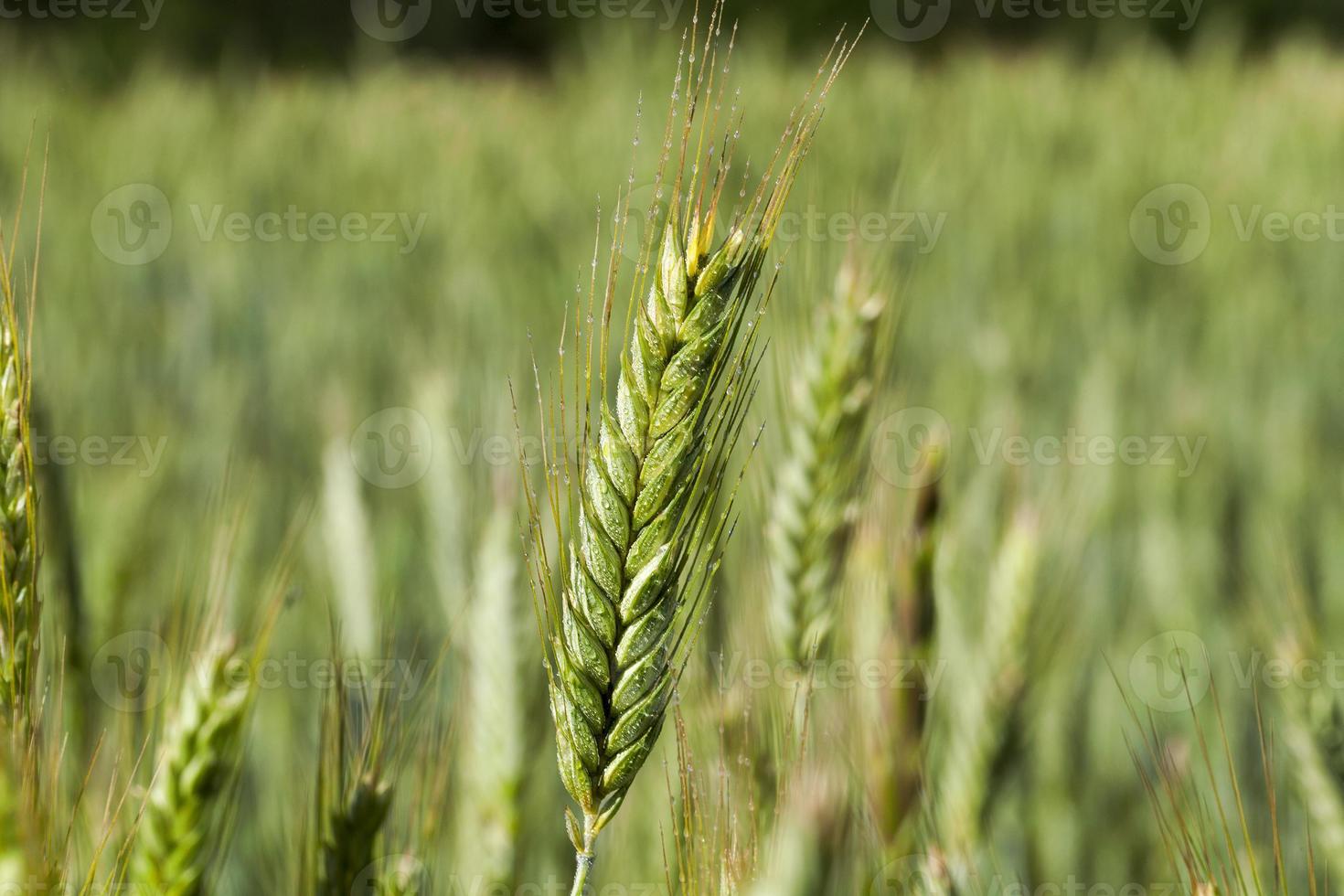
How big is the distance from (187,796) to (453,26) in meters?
6.95

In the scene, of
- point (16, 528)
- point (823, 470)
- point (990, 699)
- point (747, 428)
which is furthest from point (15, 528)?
point (747, 428)

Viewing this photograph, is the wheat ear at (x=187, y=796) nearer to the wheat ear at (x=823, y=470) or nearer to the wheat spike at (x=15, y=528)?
the wheat spike at (x=15, y=528)

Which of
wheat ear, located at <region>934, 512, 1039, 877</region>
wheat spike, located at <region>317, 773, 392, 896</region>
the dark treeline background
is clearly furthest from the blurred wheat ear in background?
the dark treeline background

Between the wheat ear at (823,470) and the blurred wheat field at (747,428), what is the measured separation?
0.09 feet

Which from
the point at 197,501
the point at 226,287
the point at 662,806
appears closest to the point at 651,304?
the point at 662,806

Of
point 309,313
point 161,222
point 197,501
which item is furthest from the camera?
point 161,222

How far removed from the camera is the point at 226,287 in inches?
78.5

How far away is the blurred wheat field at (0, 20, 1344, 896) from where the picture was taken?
0.58 meters

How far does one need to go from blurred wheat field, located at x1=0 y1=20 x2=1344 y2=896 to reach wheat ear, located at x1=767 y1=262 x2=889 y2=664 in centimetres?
3

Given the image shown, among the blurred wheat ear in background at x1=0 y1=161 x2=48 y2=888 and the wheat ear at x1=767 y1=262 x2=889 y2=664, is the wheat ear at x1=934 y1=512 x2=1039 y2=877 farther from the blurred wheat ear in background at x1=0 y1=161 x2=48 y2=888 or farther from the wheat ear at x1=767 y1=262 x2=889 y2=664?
the blurred wheat ear in background at x1=0 y1=161 x2=48 y2=888

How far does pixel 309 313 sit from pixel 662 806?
144 centimetres

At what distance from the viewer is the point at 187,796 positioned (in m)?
0.39

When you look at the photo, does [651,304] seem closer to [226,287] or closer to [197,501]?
[197,501]

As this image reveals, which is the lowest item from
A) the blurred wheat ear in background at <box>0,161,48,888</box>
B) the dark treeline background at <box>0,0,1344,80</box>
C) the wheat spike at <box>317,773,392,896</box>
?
the wheat spike at <box>317,773,392,896</box>
